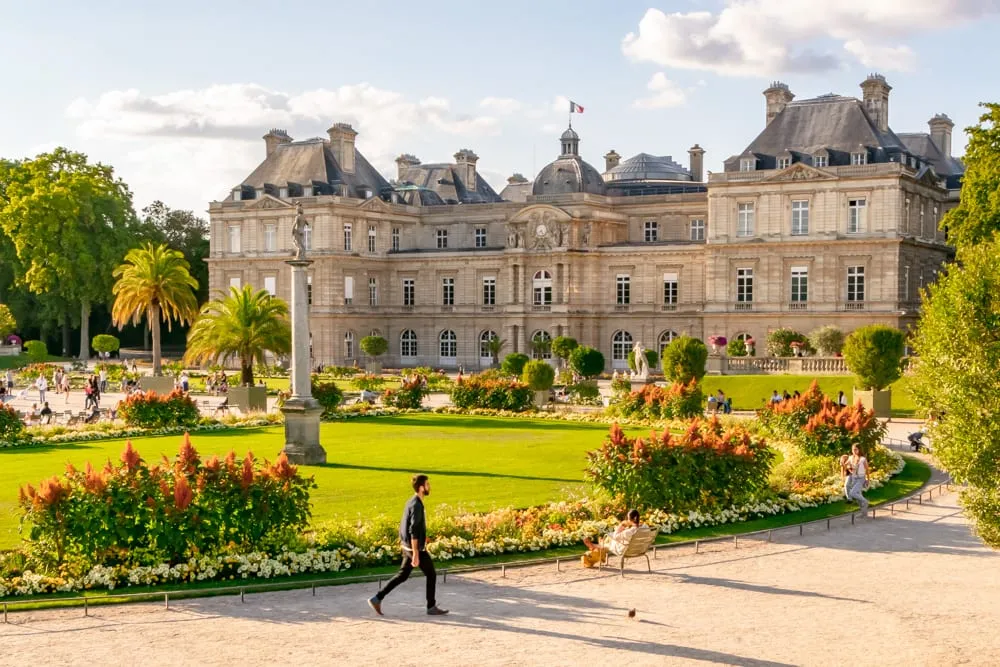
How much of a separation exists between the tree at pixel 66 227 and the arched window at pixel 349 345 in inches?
624

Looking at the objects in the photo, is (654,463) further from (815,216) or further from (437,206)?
(437,206)

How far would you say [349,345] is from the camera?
81438 millimetres

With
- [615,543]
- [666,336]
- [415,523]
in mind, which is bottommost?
[615,543]

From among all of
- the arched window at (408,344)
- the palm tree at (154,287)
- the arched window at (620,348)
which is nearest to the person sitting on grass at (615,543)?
the palm tree at (154,287)

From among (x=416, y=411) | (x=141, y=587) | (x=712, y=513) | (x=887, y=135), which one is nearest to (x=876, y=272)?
(x=887, y=135)

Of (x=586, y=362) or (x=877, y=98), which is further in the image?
(x=877, y=98)

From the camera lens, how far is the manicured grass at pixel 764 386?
52.1 metres

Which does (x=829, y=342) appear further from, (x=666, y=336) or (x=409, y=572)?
(x=409, y=572)

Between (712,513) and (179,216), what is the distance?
252ft

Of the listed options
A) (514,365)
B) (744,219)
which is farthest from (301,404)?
(744,219)

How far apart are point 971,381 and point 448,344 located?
6686 centimetres

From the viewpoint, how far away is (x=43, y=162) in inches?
3268

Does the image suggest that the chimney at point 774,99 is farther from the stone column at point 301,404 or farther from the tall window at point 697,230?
the stone column at point 301,404

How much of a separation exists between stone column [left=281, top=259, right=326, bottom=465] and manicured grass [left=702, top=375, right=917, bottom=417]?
965 inches
